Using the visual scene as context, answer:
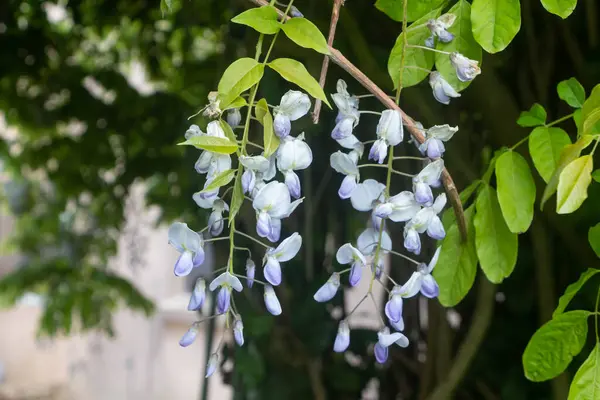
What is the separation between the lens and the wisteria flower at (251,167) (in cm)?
29

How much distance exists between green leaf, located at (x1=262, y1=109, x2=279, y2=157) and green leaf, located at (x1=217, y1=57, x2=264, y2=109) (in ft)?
0.06

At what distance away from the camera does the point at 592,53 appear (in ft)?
2.07

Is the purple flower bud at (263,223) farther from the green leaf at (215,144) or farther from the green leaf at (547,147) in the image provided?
the green leaf at (547,147)

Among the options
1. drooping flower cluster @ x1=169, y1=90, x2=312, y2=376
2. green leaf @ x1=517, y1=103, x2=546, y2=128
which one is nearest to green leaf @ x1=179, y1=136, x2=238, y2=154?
drooping flower cluster @ x1=169, y1=90, x2=312, y2=376

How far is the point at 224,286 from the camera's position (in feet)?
1.04

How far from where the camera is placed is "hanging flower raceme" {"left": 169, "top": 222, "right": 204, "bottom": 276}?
313 mm

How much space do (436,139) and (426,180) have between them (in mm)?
22

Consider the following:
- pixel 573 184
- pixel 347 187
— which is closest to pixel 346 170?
pixel 347 187

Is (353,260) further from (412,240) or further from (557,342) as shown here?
(557,342)

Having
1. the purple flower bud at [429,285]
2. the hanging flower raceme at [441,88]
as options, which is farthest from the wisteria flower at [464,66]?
the purple flower bud at [429,285]

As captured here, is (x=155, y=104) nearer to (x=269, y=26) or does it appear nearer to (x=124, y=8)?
(x=124, y=8)

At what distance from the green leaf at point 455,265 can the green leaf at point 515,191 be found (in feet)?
0.12

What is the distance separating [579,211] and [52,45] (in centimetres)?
90

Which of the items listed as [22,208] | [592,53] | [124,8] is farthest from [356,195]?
[22,208]
